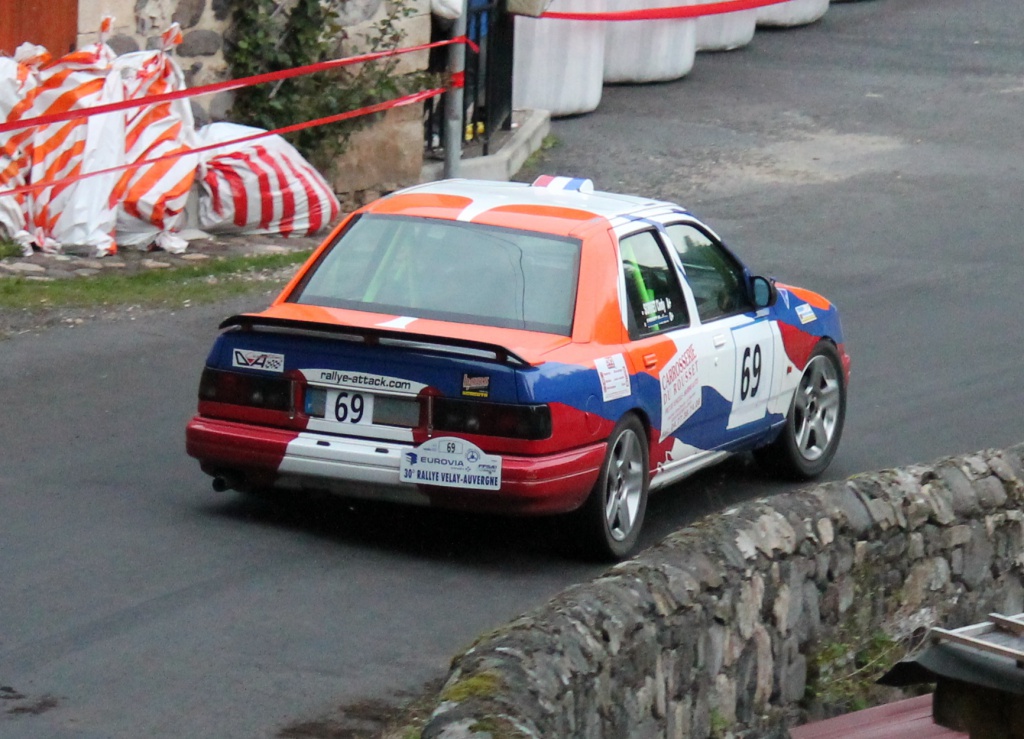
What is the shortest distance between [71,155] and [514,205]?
19.7 ft

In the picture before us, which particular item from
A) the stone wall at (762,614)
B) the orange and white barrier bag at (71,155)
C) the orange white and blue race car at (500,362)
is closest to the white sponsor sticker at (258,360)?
the orange white and blue race car at (500,362)

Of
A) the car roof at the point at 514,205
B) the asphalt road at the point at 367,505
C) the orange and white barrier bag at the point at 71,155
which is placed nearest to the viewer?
the asphalt road at the point at 367,505

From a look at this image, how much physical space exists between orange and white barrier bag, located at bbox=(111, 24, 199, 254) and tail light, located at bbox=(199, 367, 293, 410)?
20.6 ft

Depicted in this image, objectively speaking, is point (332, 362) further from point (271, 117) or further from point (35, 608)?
point (271, 117)

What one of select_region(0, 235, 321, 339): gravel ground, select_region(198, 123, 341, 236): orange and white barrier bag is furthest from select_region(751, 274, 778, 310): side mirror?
select_region(198, 123, 341, 236): orange and white barrier bag

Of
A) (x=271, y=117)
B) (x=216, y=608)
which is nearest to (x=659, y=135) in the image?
(x=271, y=117)

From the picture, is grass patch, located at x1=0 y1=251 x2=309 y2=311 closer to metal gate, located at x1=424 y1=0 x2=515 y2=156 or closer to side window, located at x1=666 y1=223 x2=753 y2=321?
metal gate, located at x1=424 y1=0 x2=515 y2=156

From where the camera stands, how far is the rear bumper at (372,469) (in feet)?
25.7

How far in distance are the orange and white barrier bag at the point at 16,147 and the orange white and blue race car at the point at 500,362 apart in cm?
533

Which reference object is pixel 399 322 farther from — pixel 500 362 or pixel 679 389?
pixel 679 389

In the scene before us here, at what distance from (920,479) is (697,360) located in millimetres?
1237

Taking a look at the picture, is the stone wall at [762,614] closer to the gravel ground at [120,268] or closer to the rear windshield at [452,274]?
the rear windshield at [452,274]

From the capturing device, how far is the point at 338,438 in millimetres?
7980

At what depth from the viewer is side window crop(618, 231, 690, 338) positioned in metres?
8.63
